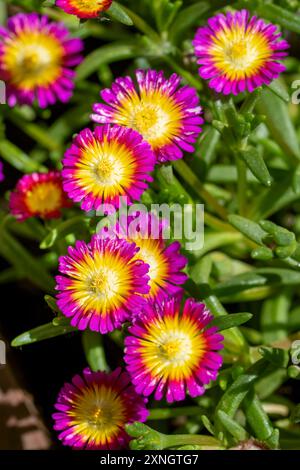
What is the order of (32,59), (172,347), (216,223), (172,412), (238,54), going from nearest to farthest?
1. (172,347)
2. (238,54)
3. (172,412)
4. (216,223)
5. (32,59)

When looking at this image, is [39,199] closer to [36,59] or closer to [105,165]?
[105,165]

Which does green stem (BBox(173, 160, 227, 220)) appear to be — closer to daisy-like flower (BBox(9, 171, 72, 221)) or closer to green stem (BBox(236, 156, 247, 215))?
green stem (BBox(236, 156, 247, 215))

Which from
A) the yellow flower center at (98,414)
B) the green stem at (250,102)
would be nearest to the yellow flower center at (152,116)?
the green stem at (250,102)

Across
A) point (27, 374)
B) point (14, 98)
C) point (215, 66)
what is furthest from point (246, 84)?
point (27, 374)

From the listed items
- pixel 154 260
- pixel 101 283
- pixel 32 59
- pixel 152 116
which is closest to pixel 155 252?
pixel 154 260

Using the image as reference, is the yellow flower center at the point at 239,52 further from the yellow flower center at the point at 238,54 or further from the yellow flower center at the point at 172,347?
the yellow flower center at the point at 172,347
